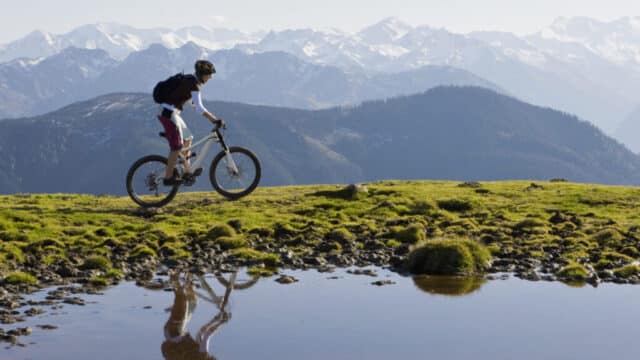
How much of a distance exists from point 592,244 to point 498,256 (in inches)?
148

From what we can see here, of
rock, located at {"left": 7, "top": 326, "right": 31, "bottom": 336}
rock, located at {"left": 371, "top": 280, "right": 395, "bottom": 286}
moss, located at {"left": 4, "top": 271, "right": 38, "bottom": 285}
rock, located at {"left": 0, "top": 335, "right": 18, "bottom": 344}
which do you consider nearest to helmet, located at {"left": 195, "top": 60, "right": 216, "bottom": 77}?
moss, located at {"left": 4, "top": 271, "right": 38, "bottom": 285}

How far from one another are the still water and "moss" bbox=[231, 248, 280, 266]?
7.83 ft

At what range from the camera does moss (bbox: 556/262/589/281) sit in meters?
19.3

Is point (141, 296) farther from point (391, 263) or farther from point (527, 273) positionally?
point (527, 273)

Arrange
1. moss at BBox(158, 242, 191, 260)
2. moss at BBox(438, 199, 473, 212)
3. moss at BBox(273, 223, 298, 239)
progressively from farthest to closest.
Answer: moss at BBox(438, 199, 473, 212) → moss at BBox(273, 223, 298, 239) → moss at BBox(158, 242, 191, 260)

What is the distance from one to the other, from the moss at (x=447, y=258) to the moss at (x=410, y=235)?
12.0 feet

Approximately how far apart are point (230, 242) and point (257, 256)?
5.74 feet

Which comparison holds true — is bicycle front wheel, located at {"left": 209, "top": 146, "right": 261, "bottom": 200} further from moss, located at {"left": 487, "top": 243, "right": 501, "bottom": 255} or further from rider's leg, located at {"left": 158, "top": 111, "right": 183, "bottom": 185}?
moss, located at {"left": 487, "top": 243, "right": 501, "bottom": 255}

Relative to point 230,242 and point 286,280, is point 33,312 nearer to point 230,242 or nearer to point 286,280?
point 286,280

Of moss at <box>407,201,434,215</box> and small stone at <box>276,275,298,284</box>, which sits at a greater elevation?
moss at <box>407,201,434,215</box>

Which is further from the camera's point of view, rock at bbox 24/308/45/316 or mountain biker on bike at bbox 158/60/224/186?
mountain biker on bike at bbox 158/60/224/186

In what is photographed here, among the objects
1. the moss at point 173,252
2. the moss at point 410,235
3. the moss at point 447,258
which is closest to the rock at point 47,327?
the moss at point 173,252

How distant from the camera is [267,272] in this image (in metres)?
19.4

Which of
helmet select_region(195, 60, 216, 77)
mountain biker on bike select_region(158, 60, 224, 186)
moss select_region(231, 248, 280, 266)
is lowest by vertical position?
moss select_region(231, 248, 280, 266)
